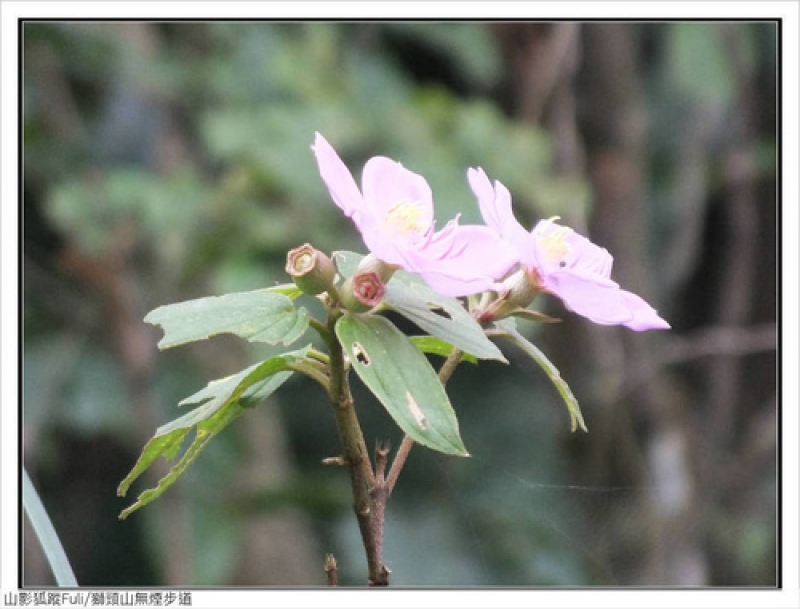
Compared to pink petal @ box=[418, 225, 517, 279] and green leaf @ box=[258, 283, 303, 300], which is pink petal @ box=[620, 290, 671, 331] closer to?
pink petal @ box=[418, 225, 517, 279]

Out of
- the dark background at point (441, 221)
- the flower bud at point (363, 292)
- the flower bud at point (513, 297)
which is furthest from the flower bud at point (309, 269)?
the dark background at point (441, 221)

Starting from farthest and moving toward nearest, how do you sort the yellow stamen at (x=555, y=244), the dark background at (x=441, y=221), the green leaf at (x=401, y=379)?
the dark background at (x=441, y=221)
the yellow stamen at (x=555, y=244)
the green leaf at (x=401, y=379)

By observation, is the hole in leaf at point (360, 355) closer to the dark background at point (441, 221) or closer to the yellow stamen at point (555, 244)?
the yellow stamen at point (555, 244)

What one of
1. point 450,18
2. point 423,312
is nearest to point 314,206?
point 450,18

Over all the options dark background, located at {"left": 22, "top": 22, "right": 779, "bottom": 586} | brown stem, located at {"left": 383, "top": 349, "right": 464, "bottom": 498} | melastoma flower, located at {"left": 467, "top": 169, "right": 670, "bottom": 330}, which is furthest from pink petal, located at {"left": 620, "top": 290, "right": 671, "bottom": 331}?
dark background, located at {"left": 22, "top": 22, "right": 779, "bottom": 586}

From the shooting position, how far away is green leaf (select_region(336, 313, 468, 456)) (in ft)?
1.98

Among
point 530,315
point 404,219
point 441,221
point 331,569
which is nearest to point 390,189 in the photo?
point 404,219

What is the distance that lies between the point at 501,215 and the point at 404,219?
59 mm

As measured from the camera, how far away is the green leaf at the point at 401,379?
605mm

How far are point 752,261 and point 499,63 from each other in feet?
2.90

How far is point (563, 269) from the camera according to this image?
0.68m

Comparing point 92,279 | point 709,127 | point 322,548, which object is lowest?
point 322,548

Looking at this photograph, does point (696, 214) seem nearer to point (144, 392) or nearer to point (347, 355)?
point (144, 392)

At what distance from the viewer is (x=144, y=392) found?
2.43 meters
